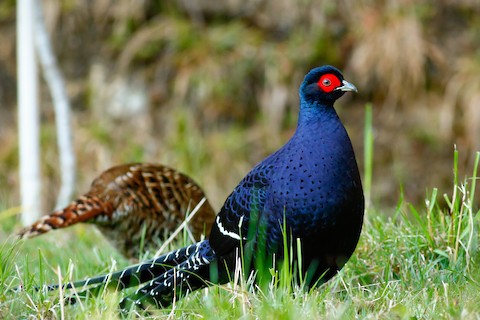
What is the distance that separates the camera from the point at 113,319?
8.77 feet

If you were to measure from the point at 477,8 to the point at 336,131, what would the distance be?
17.6 ft

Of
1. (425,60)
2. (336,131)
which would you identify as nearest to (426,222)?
(336,131)

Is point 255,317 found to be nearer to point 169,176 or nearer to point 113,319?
point 113,319

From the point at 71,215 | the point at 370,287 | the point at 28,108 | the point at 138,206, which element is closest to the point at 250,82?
the point at 28,108

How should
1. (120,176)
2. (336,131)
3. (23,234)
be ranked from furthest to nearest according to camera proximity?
1. (120,176)
2. (23,234)
3. (336,131)

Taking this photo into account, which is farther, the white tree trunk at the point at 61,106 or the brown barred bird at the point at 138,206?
the white tree trunk at the point at 61,106

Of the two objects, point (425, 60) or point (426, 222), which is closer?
point (426, 222)

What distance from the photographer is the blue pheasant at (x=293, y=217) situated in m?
3.16

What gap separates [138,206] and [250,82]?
3.25 meters

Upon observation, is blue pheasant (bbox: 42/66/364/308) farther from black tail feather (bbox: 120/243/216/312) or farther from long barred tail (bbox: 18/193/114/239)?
long barred tail (bbox: 18/193/114/239)

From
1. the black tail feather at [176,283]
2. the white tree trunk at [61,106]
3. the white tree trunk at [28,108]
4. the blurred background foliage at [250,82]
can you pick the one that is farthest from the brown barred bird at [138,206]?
the blurred background foliage at [250,82]

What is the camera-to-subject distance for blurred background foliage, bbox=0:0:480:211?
7.80m

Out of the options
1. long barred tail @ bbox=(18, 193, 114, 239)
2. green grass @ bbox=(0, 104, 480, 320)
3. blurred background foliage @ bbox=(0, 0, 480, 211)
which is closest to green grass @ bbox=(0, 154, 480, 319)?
green grass @ bbox=(0, 104, 480, 320)

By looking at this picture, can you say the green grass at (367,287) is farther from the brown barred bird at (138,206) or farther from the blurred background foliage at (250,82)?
the blurred background foliage at (250,82)
